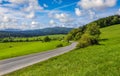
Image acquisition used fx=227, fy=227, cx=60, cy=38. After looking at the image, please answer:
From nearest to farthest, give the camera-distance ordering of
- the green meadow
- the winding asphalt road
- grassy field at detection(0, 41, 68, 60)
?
the winding asphalt road → the green meadow → grassy field at detection(0, 41, 68, 60)

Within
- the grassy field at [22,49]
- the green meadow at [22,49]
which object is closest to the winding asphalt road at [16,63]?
the green meadow at [22,49]

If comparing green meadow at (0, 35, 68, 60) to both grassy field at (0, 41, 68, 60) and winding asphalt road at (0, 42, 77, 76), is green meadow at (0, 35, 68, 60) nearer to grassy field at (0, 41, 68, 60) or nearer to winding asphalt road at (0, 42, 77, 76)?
grassy field at (0, 41, 68, 60)

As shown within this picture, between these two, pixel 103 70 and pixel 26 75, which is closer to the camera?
pixel 103 70

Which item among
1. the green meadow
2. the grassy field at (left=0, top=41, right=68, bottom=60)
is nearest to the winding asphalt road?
the green meadow

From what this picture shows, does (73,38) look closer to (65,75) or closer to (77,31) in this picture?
(77,31)

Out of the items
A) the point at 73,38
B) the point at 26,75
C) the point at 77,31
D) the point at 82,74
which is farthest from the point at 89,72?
the point at 73,38

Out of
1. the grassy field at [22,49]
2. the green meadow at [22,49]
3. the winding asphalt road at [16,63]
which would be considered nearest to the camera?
the winding asphalt road at [16,63]

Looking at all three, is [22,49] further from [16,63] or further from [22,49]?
[16,63]

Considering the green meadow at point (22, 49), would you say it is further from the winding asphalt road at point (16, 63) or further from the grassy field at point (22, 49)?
the winding asphalt road at point (16, 63)

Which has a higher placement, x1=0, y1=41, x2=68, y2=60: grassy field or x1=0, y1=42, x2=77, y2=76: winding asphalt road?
x1=0, y1=42, x2=77, y2=76: winding asphalt road

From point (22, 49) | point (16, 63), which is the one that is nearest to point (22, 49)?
point (22, 49)

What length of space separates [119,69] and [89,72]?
2.48m

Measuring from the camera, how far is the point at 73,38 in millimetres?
175625

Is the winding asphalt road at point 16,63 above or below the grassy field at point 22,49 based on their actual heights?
above
